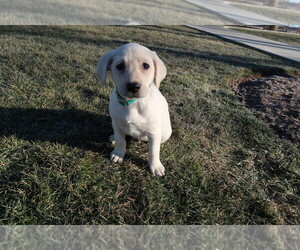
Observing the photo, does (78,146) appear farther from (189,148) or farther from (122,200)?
(189,148)

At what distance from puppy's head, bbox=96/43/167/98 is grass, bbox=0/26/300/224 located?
83 centimetres

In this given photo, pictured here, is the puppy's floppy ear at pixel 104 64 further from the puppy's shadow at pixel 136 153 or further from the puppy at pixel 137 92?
the puppy's shadow at pixel 136 153

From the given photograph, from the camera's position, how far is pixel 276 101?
14.0ft

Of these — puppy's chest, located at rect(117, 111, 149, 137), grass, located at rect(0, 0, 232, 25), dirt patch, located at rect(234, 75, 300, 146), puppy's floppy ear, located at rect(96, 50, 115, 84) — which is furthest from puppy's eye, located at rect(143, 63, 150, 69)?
grass, located at rect(0, 0, 232, 25)

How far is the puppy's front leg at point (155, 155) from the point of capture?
2367mm

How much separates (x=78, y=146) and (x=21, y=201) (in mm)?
858

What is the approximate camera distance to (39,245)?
1.75m

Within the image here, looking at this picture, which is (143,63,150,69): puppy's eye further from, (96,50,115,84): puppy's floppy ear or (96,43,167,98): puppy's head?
(96,50,115,84): puppy's floppy ear

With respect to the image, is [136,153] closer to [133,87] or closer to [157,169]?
[157,169]

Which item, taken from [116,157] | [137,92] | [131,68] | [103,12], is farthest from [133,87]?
[103,12]

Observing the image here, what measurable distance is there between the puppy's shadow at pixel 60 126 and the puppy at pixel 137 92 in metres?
0.56

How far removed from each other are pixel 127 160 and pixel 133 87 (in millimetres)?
881

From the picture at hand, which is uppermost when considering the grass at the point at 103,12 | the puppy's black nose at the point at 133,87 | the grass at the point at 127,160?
the grass at the point at 103,12

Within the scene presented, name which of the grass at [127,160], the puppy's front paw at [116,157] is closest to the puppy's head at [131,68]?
the puppy's front paw at [116,157]
